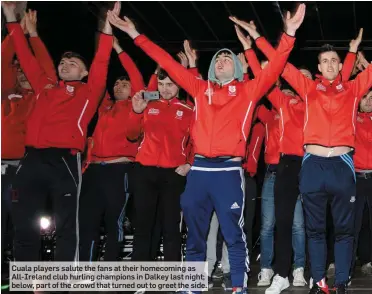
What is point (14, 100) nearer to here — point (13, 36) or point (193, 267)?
point (13, 36)

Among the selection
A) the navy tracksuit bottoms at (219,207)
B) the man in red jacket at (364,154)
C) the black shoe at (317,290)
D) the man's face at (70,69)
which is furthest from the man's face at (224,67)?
the man in red jacket at (364,154)

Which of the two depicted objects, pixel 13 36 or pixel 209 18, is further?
pixel 209 18

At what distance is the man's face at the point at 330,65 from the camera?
4152mm

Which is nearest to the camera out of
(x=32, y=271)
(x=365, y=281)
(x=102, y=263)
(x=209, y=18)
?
(x=32, y=271)

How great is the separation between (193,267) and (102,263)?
932 mm

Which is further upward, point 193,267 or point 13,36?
point 13,36

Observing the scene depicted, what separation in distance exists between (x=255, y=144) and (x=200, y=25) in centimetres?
346

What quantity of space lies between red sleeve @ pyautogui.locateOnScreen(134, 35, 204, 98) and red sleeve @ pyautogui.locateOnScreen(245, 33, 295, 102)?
381 millimetres

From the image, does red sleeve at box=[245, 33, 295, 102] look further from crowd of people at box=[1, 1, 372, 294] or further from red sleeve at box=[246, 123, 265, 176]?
red sleeve at box=[246, 123, 265, 176]

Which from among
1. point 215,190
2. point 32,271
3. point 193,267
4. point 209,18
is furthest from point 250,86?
point 209,18

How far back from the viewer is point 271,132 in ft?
17.1

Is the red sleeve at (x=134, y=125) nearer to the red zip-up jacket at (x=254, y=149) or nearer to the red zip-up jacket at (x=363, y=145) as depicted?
the red zip-up jacket at (x=254, y=149)

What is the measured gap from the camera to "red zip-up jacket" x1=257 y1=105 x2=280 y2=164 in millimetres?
5117

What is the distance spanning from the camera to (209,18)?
8234mm
